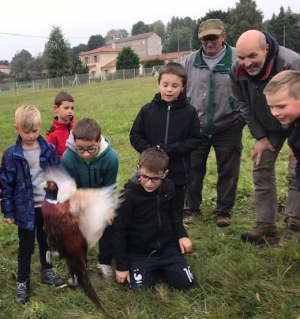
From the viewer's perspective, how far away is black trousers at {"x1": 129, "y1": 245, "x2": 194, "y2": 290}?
12.0 feet

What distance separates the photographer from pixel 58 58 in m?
58.3

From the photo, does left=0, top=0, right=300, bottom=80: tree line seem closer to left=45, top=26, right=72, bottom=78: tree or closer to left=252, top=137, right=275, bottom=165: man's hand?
left=45, top=26, right=72, bottom=78: tree

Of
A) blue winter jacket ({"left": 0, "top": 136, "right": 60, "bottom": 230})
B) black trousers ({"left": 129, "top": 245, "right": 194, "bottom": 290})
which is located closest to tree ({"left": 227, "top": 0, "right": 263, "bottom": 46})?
black trousers ({"left": 129, "top": 245, "right": 194, "bottom": 290})

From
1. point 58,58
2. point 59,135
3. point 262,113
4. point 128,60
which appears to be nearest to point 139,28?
point 128,60

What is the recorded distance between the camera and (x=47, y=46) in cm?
5959

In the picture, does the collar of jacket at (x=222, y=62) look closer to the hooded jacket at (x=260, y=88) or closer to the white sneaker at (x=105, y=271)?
the hooded jacket at (x=260, y=88)

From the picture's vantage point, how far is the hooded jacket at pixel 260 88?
393cm

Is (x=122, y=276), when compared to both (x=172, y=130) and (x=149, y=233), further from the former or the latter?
(x=172, y=130)

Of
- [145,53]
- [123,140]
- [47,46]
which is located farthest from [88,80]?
[145,53]

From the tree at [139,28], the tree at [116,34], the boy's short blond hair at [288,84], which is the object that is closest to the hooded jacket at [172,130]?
the boy's short blond hair at [288,84]

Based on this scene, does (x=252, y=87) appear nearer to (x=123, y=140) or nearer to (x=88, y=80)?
(x=123, y=140)

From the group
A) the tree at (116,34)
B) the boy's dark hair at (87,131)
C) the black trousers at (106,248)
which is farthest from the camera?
the tree at (116,34)

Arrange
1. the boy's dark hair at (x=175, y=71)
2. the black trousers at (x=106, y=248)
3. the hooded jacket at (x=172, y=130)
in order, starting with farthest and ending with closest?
the hooded jacket at (x=172, y=130), the boy's dark hair at (x=175, y=71), the black trousers at (x=106, y=248)

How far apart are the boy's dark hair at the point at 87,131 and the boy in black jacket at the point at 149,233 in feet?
1.39
